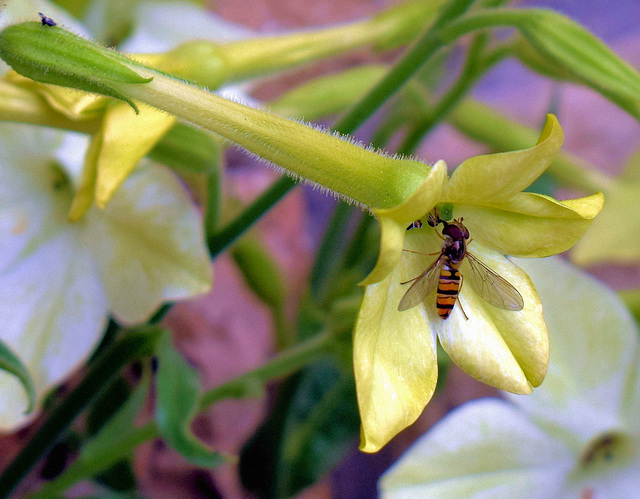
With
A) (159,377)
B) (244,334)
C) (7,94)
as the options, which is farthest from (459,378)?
(7,94)

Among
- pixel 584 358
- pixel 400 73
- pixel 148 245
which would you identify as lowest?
pixel 584 358

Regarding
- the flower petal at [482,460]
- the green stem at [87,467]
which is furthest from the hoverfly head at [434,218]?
the green stem at [87,467]

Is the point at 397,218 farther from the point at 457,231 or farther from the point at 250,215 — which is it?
the point at 250,215

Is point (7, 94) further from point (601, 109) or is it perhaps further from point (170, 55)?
point (601, 109)

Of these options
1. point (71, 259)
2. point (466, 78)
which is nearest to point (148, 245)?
point (71, 259)

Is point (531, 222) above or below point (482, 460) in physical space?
above

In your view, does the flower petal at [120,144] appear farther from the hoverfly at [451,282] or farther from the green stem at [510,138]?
the green stem at [510,138]
